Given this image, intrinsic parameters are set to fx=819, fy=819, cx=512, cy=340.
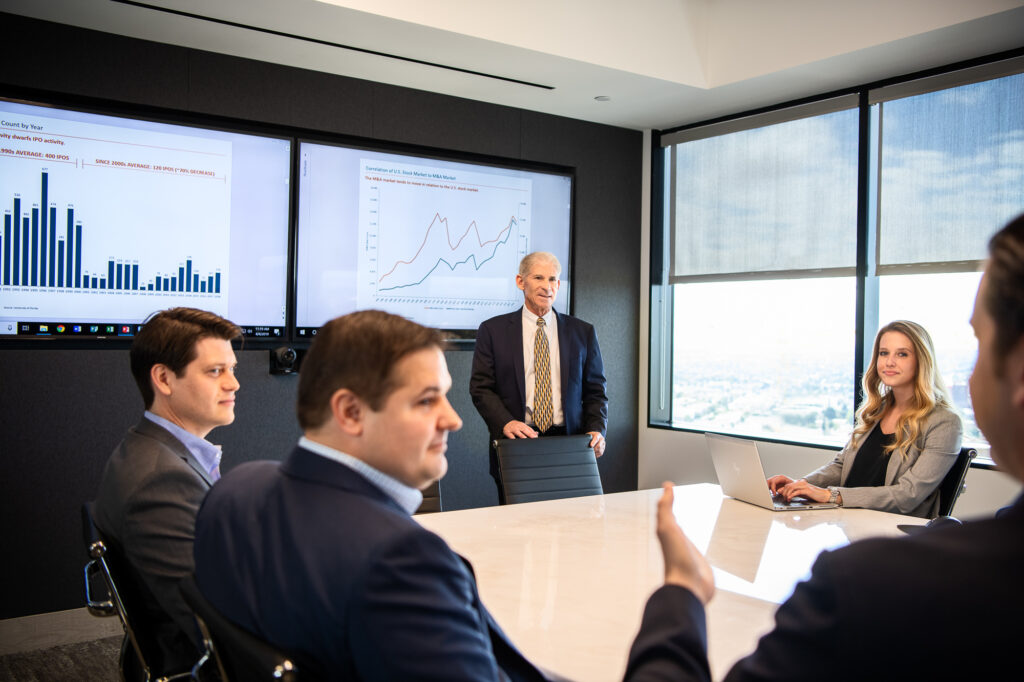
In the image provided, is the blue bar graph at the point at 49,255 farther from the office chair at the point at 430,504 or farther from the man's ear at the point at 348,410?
the man's ear at the point at 348,410

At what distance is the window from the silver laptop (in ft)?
6.36

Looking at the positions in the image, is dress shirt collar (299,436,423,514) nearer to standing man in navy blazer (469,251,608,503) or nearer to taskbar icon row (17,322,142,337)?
standing man in navy blazer (469,251,608,503)

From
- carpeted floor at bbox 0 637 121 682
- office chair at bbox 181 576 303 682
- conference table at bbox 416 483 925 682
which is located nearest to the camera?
office chair at bbox 181 576 303 682

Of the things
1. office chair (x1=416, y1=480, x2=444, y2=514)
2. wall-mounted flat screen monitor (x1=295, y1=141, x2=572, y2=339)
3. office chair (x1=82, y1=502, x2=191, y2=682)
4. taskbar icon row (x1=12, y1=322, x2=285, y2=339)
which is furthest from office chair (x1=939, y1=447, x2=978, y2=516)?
taskbar icon row (x1=12, y1=322, x2=285, y2=339)

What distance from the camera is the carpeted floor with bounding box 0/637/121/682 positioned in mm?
3350

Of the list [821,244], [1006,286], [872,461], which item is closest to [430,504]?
[872,461]

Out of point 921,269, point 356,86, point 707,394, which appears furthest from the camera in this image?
point 707,394

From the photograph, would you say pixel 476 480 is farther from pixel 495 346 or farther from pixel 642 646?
pixel 642 646

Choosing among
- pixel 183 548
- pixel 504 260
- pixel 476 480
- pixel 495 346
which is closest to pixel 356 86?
pixel 504 260

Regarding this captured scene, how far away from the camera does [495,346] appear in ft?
13.5

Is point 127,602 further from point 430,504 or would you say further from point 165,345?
point 430,504

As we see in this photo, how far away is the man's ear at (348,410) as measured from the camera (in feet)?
4.04

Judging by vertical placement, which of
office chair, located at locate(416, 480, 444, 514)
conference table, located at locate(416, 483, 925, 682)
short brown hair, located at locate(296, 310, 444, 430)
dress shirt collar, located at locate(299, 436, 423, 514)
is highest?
short brown hair, located at locate(296, 310, 444, 430)

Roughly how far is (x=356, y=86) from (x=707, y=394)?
3024mm
